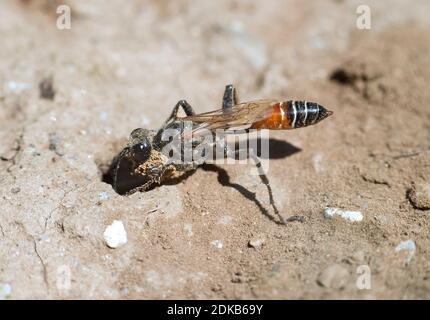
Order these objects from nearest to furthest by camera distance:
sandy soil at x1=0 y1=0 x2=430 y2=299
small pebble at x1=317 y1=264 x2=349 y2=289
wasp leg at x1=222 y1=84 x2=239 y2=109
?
small pebble at x1=317 y1=264 x2=349 y2=289 → sandy soil at x1=0 y1=0 x2=430 y2=299 → wasp leg at x1=222 y1=84 x2=239 y2=109

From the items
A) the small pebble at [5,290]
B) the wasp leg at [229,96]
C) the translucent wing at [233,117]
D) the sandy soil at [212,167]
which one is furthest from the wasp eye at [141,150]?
the small pebble at [5,290]

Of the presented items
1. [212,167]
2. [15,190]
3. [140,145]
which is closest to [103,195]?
[140,145]

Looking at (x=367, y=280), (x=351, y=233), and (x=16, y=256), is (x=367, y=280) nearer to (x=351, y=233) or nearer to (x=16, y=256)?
(x=351, y=233)

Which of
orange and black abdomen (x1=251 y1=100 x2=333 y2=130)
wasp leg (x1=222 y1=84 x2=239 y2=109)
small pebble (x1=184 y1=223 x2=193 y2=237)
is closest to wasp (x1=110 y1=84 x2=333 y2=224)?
orange and black abdomen (x1=251 y1=100 x2=333 y2=130)

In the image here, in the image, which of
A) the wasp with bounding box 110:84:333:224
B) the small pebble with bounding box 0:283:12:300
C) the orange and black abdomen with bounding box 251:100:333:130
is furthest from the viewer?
the orange and black abdomen with bounding box 251:100:333:130

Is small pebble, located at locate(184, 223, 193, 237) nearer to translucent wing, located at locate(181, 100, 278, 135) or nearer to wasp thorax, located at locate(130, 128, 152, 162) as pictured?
wasp thorax, located at locate(130, 128, 152, 162)

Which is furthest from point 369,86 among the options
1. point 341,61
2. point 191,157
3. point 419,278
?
point 419,278

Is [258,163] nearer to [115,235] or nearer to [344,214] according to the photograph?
[344,214]
